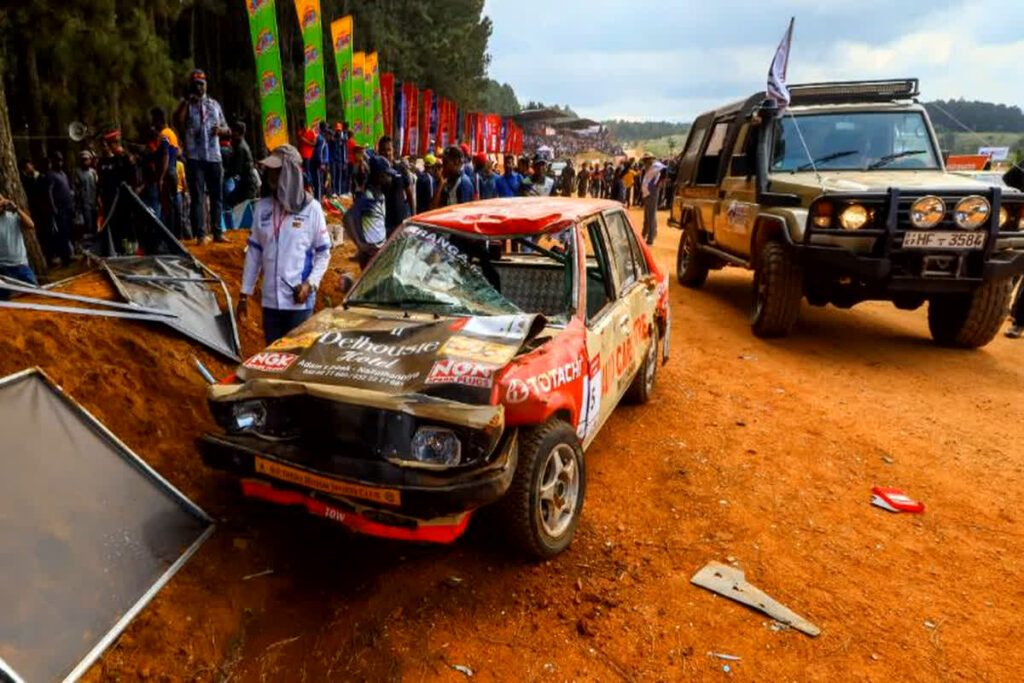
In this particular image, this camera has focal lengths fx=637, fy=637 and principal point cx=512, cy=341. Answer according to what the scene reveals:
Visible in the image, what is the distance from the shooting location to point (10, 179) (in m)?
5.50

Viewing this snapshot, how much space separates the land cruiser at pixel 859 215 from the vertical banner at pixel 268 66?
7581 mm

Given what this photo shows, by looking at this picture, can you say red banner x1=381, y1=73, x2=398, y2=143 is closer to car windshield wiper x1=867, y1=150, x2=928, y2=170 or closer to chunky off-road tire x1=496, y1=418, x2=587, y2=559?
car windshield wiper x1=867, y1=150, x2=928, y2=170

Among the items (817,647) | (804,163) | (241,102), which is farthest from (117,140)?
(241,102)

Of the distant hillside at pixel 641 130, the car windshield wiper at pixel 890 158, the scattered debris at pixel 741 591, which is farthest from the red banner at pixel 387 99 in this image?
the distant hillside at pixel 641 130

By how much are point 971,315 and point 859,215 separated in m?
1.90

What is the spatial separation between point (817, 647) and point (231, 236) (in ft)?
27.0

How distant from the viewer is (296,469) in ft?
8.62

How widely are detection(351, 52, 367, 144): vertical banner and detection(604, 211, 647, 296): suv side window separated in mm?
13837

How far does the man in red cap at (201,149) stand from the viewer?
7.26 meters

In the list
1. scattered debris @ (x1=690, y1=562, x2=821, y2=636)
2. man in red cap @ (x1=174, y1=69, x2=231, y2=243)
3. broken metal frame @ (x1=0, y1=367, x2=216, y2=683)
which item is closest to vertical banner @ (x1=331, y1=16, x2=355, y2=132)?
man in red cap @ (x1=174, y1=69, x2=231, y2=243)

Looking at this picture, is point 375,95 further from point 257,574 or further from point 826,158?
point 257,574

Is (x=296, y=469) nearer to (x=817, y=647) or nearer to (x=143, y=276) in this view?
(x=817, y=647)

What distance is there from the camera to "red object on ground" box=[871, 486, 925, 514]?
3781 mm

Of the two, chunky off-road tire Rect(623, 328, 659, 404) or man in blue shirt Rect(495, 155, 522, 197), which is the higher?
man in blue shirt Rect(495, 155, 522, 197)
